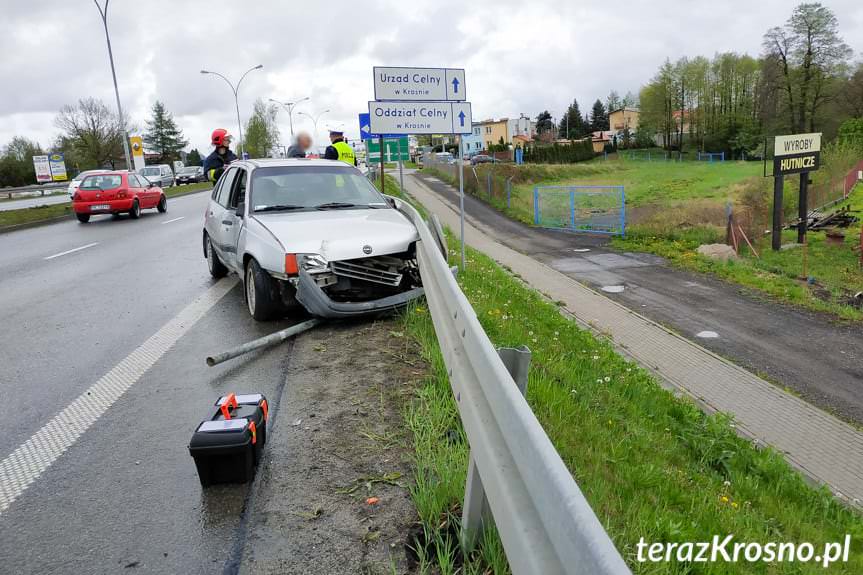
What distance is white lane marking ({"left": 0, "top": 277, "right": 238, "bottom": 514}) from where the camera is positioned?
329 centimetres

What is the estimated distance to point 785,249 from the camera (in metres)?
18.6

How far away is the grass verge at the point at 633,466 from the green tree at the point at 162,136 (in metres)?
117

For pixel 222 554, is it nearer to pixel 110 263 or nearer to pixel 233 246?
pixel 233 246

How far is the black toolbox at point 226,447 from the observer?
2.97 metres

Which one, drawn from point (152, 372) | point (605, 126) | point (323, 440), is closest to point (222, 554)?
point (323, 440)

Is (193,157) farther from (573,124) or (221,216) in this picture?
(221,216)

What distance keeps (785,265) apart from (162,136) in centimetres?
11496

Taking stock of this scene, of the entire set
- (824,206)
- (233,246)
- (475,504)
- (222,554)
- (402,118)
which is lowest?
(824,206)

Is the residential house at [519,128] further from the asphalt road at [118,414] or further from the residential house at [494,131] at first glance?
the asphalt road at [118,414]

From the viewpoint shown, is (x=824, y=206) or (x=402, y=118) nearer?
(x=402, y=118)

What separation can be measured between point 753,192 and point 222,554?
30.7m

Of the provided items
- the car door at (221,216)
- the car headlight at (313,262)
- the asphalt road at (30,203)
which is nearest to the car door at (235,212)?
the car door at (221,216)

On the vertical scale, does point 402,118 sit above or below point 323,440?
above

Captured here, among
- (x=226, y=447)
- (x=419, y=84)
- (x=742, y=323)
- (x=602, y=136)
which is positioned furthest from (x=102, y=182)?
(x=602, y=136)
